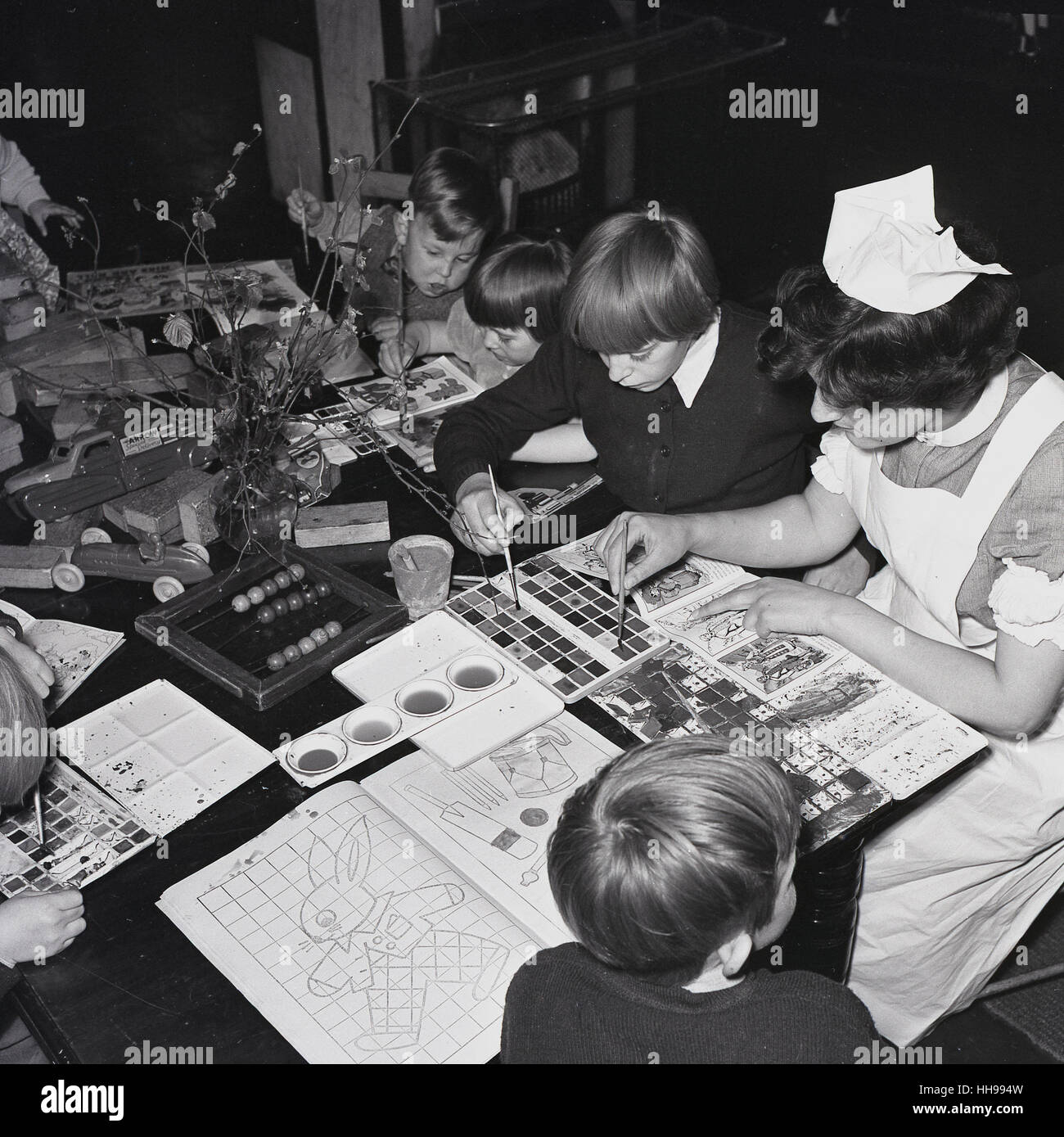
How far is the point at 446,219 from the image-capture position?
10.3ft

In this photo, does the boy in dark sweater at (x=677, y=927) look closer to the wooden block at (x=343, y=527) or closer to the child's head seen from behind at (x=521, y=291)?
the wooden block at (x=343, y=527)

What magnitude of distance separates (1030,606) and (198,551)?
1.57 meters

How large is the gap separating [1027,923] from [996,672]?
2.31ft

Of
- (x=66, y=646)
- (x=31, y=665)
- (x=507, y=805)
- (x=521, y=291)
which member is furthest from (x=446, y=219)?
(x=507, y=805)

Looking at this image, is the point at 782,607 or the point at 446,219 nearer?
the point at 782,607

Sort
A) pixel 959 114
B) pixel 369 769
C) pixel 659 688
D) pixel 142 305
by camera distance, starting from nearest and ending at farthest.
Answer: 1. pixel 369 769
2. pixel 659 688
3. pixel 142 305
4. pixel 959 114

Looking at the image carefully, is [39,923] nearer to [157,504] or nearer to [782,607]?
[157,504]

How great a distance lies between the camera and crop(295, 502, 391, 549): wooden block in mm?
2305

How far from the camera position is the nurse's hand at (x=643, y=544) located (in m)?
2.05

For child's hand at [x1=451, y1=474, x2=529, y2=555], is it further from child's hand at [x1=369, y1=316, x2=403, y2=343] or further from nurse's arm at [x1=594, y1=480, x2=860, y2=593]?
child's hand at [x1=369, y1=316, x2=403, y2=343]

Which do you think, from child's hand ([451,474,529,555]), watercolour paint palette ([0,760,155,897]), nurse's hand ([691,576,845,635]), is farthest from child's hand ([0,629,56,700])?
nurse's hand ([691,576,845,635])

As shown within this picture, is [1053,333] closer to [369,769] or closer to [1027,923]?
[1027,923]
